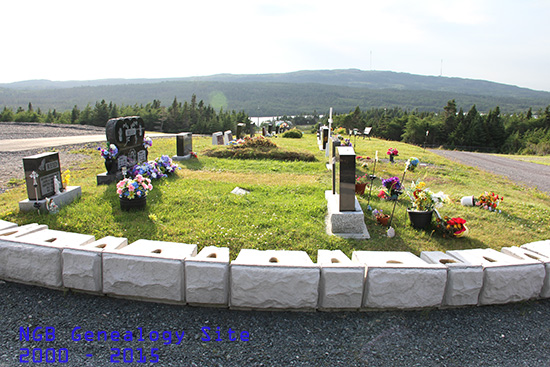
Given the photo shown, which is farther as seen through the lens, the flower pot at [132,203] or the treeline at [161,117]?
the treeline at [161,117]

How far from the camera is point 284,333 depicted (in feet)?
11.6

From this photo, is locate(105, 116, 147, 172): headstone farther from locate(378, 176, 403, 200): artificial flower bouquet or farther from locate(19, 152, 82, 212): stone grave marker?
locate(378, 176, 403, 200): artificial flower bouquet

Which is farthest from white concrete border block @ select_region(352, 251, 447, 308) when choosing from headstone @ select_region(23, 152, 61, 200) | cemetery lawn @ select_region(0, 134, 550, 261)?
headstone @ select_region(23, 152, 61, 200)

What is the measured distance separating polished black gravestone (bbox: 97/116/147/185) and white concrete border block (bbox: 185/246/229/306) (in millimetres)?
5649

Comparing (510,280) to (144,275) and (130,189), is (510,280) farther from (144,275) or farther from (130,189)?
(130,189)

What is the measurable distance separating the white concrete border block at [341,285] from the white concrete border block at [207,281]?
1.05 metres

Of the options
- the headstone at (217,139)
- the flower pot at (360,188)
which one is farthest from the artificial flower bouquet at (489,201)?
the headstone at (217,139)

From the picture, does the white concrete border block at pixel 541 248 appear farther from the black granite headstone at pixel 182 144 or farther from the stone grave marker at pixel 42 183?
the black granite headstone at pixel 182 144

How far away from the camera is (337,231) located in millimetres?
5680

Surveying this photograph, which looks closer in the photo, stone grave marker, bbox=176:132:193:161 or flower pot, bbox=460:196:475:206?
flower pot, bbox=460:196:475:206

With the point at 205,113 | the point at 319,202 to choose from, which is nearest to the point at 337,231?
the point at 319,202

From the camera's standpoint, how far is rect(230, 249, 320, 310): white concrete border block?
377cm

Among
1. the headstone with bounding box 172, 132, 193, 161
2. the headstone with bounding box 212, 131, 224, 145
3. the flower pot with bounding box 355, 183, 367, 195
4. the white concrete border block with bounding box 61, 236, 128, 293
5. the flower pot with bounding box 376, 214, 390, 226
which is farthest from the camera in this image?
the headstone with bounding box 212, 131, 224, 145

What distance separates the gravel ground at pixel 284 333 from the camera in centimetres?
322
